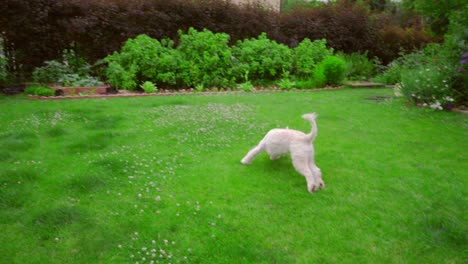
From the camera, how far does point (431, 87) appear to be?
7934mm

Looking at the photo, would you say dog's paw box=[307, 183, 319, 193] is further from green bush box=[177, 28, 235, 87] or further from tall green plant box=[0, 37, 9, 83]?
tall green plant box=[0, 37, 9, 83]

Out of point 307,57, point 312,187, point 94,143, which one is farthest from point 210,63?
point 312,187

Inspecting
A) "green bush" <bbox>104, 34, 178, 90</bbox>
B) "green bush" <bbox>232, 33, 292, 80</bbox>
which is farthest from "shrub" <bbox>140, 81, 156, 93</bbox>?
"green bush" <bbox>232, 33, 292, 80</bbox>

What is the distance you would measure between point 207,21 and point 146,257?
1057 centimetres

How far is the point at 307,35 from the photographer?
1442cm

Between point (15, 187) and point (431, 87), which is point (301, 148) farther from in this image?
point (431, 87)

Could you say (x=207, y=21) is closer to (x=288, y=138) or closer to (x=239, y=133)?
(x=239, y=133)

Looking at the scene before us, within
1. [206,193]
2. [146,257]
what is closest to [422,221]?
[206,193]

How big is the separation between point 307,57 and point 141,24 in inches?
214

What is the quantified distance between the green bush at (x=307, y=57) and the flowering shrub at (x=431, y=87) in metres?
3.81

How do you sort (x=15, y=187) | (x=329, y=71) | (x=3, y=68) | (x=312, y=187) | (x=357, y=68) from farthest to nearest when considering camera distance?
(x=357, y=68)
(x=329, y=71)
(x=3, y=68)
(x=312, y=187)
(x=15, y=187)

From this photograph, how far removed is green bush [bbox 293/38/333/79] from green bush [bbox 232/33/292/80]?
0.34 metres

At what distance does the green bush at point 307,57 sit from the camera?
38.9ft

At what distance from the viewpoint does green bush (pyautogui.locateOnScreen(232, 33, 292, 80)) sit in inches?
438
